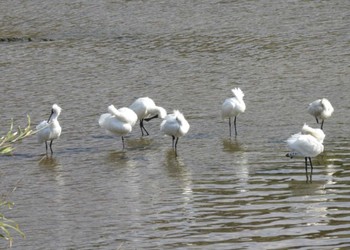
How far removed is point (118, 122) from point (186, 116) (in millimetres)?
1954

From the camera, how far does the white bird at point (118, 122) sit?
13375mm

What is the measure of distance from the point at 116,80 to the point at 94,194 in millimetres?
7492

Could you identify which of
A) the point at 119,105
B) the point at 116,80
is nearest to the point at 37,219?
the point at 119,105

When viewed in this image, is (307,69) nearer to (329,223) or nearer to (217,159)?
(217,159)

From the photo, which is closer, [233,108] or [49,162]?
[49,162]

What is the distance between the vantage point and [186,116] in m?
15.1

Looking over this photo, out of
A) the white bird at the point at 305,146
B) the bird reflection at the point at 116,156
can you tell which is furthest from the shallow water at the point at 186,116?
the white bird at the point at 305,146

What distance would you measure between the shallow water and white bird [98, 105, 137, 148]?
0.85 feet

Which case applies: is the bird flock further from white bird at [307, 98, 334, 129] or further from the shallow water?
the shallow water

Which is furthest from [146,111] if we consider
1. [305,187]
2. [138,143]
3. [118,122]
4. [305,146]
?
[305,187]

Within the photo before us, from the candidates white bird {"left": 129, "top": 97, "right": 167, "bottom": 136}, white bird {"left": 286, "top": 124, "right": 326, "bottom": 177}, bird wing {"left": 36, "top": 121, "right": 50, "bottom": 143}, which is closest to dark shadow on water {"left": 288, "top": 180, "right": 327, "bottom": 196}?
white bird {"left": 286, "top": 124, "right": 326, "bottom": 177}

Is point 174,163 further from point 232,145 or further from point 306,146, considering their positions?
point 306,146

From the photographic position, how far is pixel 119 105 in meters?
16.1

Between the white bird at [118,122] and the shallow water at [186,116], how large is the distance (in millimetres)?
258
